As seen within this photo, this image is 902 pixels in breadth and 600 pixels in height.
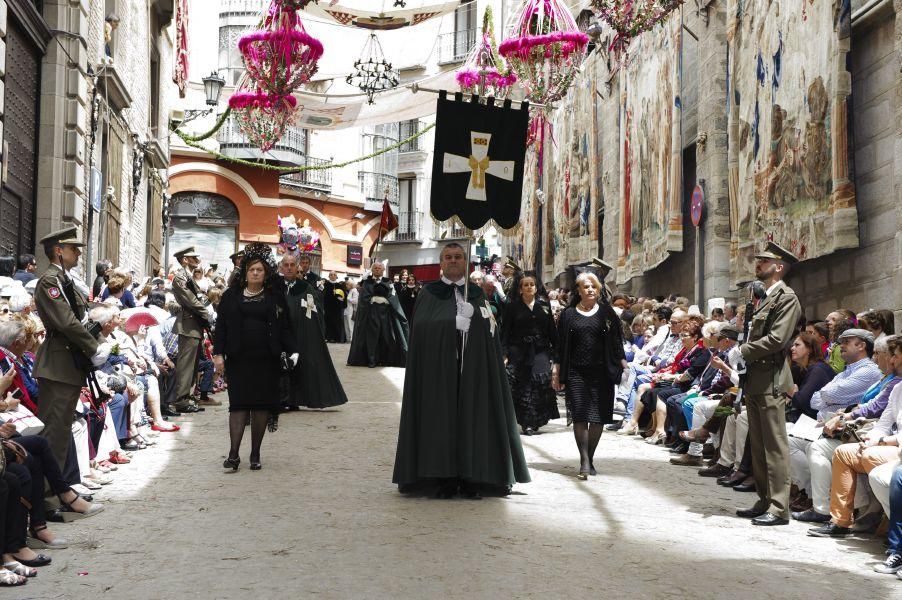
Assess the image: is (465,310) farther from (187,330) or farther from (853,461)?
(187,330)

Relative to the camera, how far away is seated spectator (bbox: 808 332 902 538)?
6.91 metres

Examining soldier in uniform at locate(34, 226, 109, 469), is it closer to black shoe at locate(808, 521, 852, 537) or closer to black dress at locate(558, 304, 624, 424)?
black dress at locate(558, 304, 624, 424)

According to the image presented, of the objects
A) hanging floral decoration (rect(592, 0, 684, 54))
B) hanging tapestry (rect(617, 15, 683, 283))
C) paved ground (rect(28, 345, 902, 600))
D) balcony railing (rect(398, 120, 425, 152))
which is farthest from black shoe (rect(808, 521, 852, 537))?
balcony railing (rect(398, 120, 425, 152))

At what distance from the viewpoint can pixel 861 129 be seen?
11672mm

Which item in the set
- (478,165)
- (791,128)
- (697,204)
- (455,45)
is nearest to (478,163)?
(478,165)

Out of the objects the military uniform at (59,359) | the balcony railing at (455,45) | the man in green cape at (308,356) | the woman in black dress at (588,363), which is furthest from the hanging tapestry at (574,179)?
the military uniform at (59,359)

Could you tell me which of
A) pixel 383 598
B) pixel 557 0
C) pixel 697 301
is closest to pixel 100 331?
pixel 383 598

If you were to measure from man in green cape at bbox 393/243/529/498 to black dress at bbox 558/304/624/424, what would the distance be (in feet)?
4.48

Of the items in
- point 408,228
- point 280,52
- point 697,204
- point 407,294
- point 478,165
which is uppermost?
point 408,228

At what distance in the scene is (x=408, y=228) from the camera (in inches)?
1842

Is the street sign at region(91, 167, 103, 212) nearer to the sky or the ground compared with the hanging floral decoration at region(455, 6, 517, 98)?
nearer to the ground

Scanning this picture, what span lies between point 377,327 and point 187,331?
758 cm

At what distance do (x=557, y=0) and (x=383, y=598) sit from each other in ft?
36.6

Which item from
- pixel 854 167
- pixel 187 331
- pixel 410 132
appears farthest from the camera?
pixel 410 132
